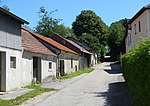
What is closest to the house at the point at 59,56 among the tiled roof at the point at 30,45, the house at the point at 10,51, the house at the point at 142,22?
the tiled roof at the point at 30,45

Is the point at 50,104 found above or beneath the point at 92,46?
beneath

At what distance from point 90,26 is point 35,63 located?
222 ft

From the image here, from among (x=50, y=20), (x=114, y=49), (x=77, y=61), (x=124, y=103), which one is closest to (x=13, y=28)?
(x=124, y=103)

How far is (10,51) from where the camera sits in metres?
18.6

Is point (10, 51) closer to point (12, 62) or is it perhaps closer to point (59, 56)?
point (12, 62)

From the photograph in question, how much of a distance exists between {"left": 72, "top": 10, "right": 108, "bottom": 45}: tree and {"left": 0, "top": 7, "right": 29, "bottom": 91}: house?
71.3m

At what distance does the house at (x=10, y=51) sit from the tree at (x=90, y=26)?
234ft

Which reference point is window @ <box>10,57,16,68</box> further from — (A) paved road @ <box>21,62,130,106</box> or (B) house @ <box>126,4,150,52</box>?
(B) house @ <box>126,4,150,52</box>

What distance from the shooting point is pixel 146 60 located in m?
7.48

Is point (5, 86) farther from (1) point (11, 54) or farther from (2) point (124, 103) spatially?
(2) point (124, 103)

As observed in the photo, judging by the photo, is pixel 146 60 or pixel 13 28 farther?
pixel 13 28

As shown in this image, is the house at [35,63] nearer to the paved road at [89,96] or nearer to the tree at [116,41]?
the paved road at [89,96]

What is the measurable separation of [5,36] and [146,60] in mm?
11665

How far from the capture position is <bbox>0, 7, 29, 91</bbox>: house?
1756 centimetres
